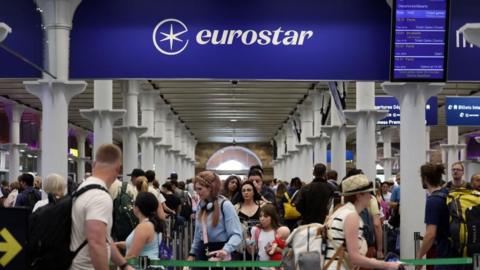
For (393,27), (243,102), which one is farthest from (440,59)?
(243,102)

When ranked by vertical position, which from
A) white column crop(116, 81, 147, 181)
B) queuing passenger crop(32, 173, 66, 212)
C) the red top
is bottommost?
the red top

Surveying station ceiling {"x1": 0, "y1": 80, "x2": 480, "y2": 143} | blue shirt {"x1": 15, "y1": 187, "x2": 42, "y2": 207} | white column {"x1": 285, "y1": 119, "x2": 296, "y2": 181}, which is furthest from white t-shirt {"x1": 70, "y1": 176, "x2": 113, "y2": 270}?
white column {"x1": 285, "y1": 119, "x2": 296, "y2": 181}

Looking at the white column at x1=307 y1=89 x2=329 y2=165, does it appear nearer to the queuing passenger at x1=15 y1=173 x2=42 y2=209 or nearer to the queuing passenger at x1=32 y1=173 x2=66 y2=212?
the queuing passenger at x1=15 y1=173 x2=42 y2=209

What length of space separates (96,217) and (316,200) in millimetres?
5958

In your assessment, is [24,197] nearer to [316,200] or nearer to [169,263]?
[316,200]

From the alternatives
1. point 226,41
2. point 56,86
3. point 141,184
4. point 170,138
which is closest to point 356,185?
point 141,184

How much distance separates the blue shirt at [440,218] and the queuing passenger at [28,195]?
6936 millimetres

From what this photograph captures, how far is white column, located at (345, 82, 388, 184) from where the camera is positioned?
1727 centimetres

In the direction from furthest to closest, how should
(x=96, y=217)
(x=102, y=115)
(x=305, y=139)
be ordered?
(x=305, y=139)
(x=102, y=115)
(x=96, y=217)

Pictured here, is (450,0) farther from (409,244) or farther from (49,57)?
(49,57)

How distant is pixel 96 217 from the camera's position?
16.4ft

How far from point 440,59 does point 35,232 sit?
6.65m

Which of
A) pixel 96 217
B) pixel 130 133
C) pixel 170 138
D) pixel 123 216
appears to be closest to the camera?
pixel 96 217

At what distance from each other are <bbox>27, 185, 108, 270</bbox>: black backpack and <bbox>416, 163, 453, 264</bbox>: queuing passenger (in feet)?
10.8
